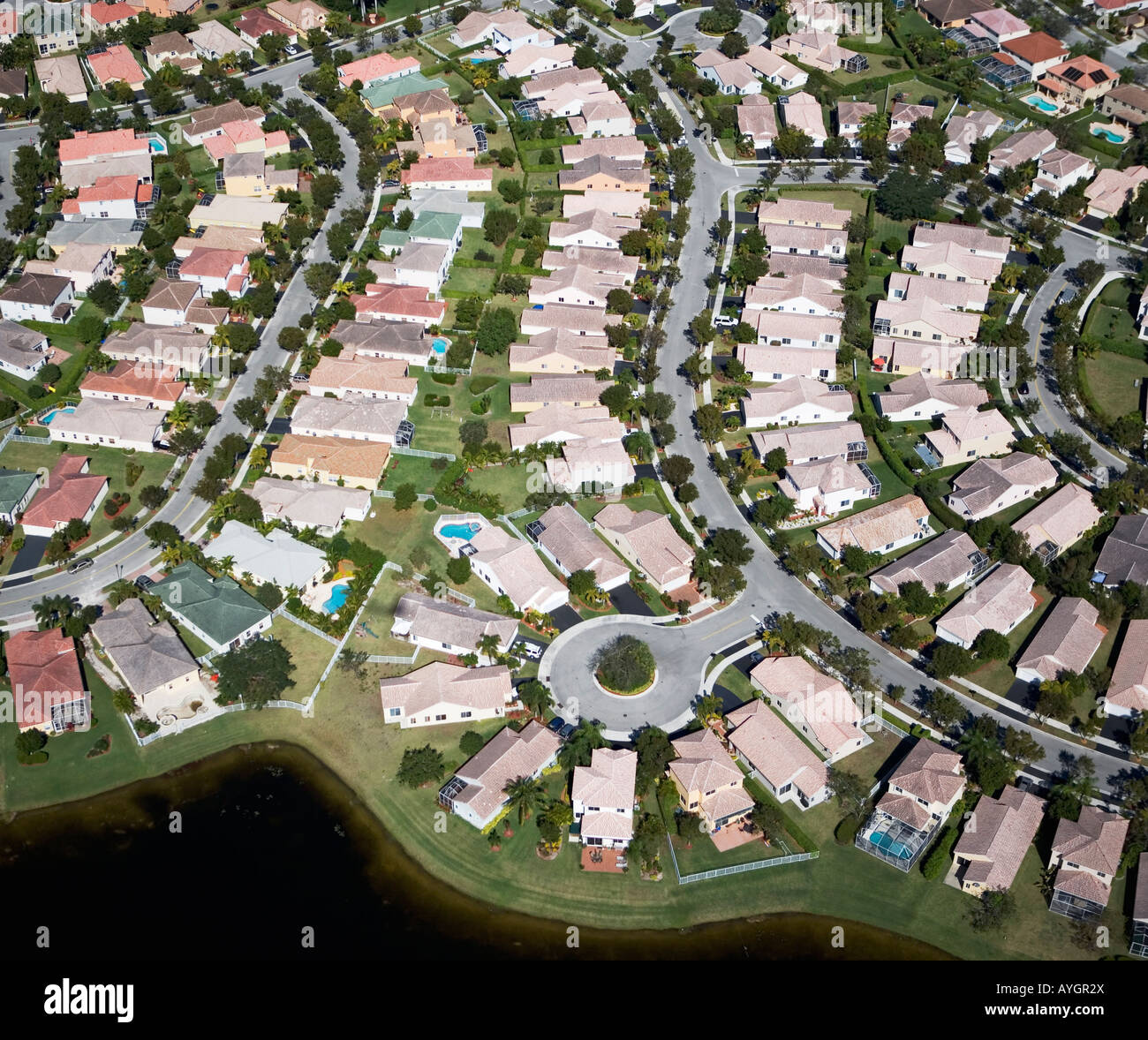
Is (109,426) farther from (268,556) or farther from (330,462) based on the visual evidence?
(268,556)

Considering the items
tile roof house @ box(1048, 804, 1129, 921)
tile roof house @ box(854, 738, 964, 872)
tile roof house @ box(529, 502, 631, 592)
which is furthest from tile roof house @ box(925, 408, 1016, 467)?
tile roof house @ box(1048, 804, 1129, 921)

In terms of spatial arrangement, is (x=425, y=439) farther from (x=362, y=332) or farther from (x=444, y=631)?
(x=444, y=631)

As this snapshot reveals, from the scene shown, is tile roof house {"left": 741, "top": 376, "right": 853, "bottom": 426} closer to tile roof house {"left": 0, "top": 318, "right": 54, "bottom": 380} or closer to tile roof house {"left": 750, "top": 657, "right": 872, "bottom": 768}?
tile roof house {"left": 750, "top": 657, "right": 872, "bottom": 768}

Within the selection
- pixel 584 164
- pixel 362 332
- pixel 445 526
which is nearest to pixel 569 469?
pixel 445 526

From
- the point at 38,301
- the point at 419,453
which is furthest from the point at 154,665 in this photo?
the point at 38,301

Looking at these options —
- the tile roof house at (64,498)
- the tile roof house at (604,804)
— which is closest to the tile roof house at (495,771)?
the tile roof house at (604,804)
